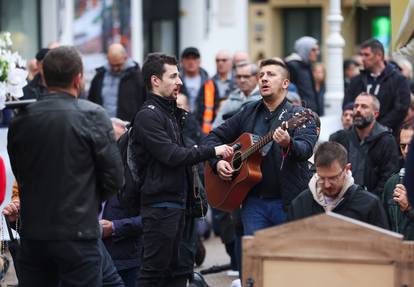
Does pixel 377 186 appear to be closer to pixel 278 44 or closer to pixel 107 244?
Answer: pixel 107 244

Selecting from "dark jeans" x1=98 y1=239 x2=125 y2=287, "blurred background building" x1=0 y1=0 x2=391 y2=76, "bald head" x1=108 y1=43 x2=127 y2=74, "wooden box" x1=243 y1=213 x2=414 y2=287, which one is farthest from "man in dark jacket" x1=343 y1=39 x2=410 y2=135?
"wooden box" x1=243 y1=213 x2=414 y2=287

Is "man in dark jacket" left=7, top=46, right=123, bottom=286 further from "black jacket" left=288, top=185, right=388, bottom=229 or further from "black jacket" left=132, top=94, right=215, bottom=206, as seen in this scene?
"black jacket" left=132, top=94, right=215, bottom=206

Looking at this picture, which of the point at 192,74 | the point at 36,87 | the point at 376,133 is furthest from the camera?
the point at 192,74

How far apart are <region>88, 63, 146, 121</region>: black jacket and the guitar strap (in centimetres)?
546

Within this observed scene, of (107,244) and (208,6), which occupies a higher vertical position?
(208,6)

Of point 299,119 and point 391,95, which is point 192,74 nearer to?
point 391,95

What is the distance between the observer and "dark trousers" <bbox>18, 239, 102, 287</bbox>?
6.41 metres

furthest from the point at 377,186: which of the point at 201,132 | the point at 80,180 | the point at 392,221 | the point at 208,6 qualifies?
the point at 208,6

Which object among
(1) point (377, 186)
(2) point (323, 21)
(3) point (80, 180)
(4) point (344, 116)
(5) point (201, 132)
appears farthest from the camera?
(2) point (323, 21)

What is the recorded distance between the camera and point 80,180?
641cm

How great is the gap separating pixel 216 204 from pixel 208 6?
16139 millimetres

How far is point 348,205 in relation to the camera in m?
7.24

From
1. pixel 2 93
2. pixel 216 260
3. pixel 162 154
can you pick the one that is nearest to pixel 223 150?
pixel 162 154

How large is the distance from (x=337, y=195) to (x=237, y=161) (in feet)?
4.81
